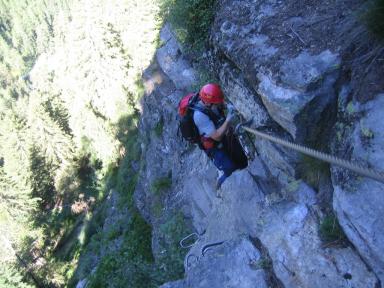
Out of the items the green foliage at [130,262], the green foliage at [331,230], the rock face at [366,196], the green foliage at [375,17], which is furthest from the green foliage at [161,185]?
the green foliage at [375,17]

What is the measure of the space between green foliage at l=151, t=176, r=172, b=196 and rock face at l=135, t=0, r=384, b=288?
26.7ft

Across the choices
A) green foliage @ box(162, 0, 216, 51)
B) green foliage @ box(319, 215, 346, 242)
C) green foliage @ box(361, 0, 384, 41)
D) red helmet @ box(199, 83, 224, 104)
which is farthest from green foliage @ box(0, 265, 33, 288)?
green foliage @ box(361, 0, 384, 41)

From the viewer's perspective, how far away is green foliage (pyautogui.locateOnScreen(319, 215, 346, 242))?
5.30 m

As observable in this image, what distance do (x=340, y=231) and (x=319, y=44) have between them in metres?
2.55

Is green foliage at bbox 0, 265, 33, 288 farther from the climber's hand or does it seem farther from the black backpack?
the climber's hand

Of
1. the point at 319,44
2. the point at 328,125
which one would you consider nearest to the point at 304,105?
the point at 328,125

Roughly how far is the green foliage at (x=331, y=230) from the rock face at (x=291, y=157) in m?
0.08

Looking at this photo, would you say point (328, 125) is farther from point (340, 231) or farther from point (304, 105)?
point (340, 231)

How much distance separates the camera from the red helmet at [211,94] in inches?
302

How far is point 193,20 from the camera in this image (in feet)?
31.8

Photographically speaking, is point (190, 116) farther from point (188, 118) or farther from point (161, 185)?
point (161, 185)

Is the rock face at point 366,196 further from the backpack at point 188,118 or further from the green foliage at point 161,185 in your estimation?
the green foliage at point 161,185

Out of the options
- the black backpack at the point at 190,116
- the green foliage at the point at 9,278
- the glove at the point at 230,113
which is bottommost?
the green foliage at the point at 9,278

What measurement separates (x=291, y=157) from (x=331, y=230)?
4.88ft
